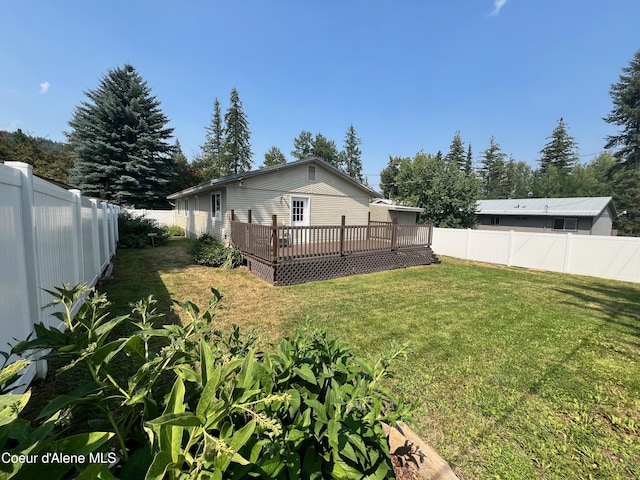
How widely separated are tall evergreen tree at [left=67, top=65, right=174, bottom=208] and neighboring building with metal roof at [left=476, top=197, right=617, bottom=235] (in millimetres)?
28579

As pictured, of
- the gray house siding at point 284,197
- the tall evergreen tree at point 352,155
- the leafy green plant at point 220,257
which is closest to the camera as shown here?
the leafy green plant at point 220,257

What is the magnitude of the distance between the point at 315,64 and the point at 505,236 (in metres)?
15.8

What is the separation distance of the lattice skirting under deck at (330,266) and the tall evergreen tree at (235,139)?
112 ft

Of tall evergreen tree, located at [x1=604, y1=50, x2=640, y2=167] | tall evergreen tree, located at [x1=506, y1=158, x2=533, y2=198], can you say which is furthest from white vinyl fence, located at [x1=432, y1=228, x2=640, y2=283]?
tall evergreen tree, located at [x1=506, y1=158, x2=533, y2=198]

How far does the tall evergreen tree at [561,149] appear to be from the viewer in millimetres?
40844

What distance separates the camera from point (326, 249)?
845cm

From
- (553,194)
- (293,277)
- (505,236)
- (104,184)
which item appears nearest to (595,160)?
(553,194)

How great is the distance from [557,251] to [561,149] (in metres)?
43.6

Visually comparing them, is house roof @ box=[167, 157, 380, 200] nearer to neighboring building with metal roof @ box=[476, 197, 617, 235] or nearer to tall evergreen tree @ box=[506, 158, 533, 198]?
neighboring building with metal roof @ box=[476, 197, 617, 235]

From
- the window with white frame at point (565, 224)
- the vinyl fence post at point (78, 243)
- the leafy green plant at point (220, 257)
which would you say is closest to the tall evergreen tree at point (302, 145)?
the window with white frame at point (565, 224)

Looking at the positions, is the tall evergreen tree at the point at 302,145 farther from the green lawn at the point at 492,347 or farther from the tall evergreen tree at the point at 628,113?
the green lawn at the point at 492,347

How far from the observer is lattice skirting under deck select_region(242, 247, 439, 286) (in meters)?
7.41

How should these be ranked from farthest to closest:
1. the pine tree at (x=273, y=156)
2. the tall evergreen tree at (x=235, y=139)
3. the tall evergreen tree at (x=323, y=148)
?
→ 1. the tall evergreen tree at (x=323, y=148)
2. the pine tree at (x=273, y=156)
3. the tall evergreen tree at (x=235, y=139)

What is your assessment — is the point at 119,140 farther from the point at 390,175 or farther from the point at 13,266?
the point at 390,175
